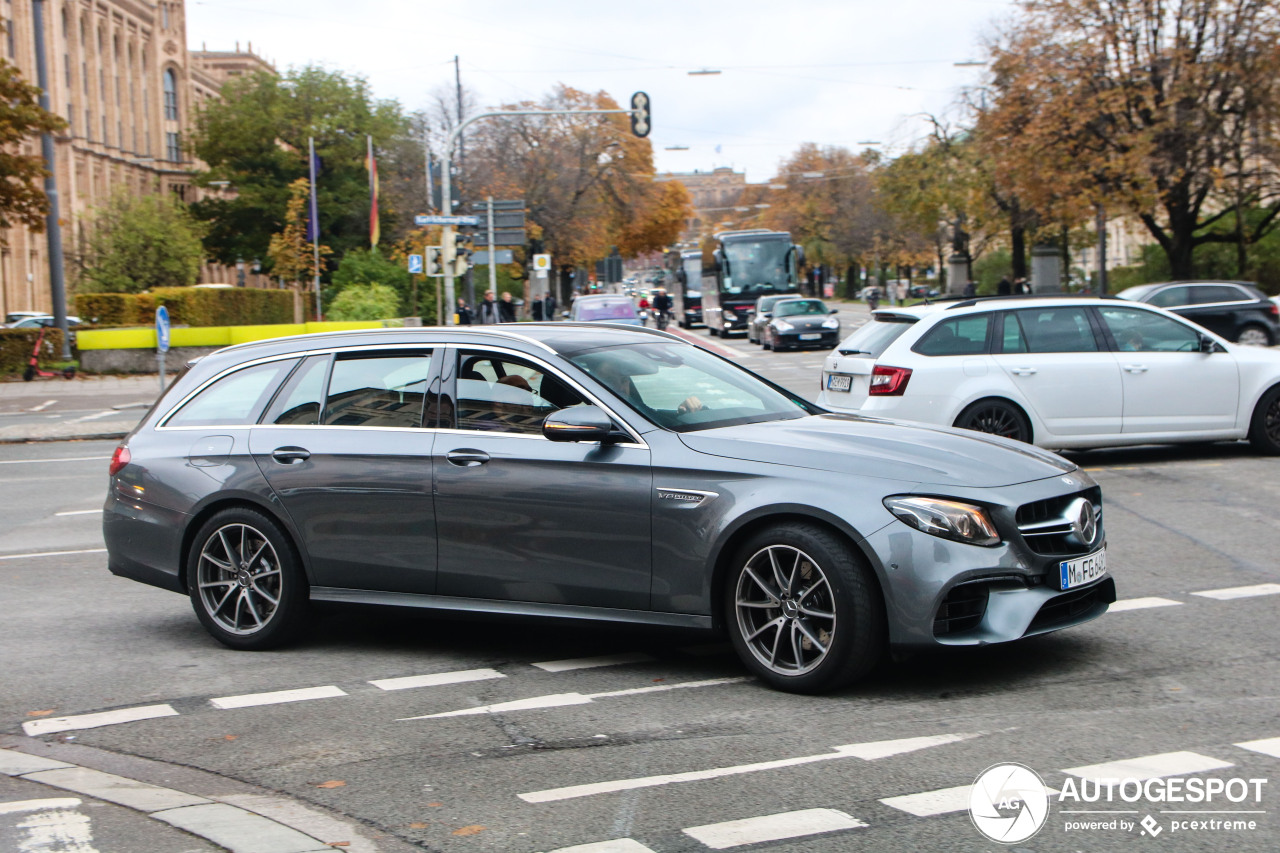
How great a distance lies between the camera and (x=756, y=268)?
52.8 meters

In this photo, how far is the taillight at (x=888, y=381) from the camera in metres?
12.1

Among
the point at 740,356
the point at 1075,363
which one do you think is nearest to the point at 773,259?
the point at 740,356

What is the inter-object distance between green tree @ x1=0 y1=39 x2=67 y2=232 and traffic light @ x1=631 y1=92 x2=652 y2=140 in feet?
41.5

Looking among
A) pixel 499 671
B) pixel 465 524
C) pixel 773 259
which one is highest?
pixel 773 259

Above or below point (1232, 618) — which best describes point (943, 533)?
above

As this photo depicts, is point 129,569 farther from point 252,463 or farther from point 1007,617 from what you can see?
point 1007,617

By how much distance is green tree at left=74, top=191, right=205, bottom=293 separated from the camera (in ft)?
157

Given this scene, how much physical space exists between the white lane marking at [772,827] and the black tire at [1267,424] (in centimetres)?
1015

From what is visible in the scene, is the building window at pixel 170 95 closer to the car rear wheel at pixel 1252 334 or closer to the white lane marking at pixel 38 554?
the car rear wheel at pixel 1252 334

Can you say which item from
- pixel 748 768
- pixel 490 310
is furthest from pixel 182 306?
pixel 748 768

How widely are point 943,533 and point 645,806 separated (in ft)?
5.70

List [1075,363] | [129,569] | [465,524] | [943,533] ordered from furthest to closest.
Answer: [1075,363] → [129,569] → [465,524] → [943,533]

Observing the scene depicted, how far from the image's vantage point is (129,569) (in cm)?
725

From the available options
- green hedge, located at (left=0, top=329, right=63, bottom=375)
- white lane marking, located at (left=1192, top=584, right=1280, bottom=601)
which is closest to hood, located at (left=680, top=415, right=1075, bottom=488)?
white lane marking, located at (left=1192, top=584, right=1280, bottom=601)
